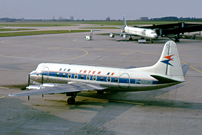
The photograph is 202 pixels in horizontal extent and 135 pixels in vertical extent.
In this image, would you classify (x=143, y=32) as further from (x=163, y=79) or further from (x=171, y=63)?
(x=163, y=79)

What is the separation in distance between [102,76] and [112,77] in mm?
1158

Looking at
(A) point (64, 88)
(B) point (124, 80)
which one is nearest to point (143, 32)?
(B) point (124, 80)

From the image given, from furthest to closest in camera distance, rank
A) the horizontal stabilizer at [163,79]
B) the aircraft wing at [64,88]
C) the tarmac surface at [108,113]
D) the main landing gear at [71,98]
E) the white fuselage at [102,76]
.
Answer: the main landing gear at [71,98] < the white fuselage at [102,76] < the horizontal stabilizer at [163,79] < the aircraft wing at [64,88] < the tarmac surface at [108,113]

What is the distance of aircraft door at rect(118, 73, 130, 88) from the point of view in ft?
87.7

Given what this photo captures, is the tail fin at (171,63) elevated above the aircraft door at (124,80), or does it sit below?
above

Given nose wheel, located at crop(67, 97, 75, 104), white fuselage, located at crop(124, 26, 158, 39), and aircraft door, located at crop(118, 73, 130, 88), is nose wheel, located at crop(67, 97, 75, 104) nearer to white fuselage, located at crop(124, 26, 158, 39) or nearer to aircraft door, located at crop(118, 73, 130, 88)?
aircraft door, located at crop(118, 73, 130, 88)

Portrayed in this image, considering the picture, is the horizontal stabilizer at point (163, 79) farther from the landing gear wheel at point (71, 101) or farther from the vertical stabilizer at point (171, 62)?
the landing gear wheel at point (71, 101)

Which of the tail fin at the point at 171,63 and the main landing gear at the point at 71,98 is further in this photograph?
the main landing gear at the point at 71,98

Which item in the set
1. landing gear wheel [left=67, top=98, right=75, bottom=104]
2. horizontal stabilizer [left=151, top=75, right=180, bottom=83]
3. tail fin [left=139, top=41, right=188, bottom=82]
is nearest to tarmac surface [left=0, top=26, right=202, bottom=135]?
landing gear wheel [left=67, top=98, right=75, bottom=104]

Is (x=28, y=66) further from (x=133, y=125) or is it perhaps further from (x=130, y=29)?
(x=130, y=29)

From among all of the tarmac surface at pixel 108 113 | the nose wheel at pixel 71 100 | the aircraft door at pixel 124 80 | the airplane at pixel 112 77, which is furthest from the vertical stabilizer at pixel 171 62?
the nose wheel at pixel 71 100

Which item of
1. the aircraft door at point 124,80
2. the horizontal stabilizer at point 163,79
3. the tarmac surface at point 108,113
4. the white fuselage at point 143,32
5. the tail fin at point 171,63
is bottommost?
the tarmac surface at point 108,113

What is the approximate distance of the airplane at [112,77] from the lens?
25.5 m

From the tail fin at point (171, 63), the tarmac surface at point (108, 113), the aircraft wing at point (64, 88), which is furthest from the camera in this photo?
the tail fin at point (171, 63)
